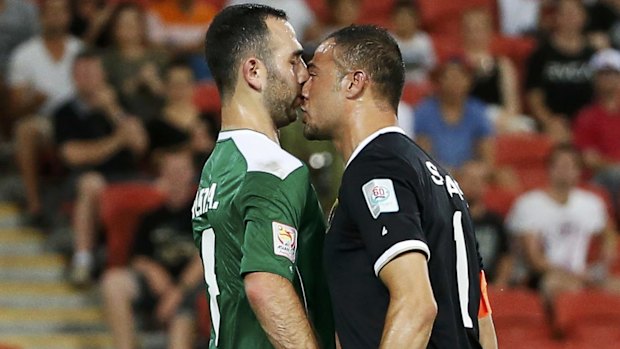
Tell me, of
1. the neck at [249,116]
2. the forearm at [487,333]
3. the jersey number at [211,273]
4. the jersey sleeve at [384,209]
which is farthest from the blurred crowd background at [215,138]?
the jersey sleeve at [384,209]

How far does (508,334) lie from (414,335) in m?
4.59

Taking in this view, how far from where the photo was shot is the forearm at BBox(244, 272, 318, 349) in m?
3.85

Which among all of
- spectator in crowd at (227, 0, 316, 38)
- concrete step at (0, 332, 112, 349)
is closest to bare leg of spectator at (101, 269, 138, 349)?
concrete step at (0, 332, 112, 349)

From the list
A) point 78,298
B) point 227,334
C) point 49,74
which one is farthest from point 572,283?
point 227,334

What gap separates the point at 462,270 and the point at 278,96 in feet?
2.78

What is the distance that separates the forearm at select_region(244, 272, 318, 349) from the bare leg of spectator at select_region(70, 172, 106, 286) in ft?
16.0

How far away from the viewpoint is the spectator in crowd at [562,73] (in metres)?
10.8

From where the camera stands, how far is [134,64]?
31.6 feet

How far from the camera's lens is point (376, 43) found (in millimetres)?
3986

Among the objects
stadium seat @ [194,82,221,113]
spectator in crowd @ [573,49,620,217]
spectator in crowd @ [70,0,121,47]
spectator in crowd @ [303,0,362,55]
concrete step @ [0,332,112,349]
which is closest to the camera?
concrete step @ [0,332,112,349]

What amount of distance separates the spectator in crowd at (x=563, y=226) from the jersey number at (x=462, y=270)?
4.95 meters

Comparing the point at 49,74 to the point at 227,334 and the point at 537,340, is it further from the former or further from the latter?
the point at 227,334

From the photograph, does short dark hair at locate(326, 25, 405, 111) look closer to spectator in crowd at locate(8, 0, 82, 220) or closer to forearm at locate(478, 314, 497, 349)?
forearm at locate(478, 314, 497, 349)

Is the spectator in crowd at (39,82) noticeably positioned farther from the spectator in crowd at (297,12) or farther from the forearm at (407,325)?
the forearm at (407,325)
